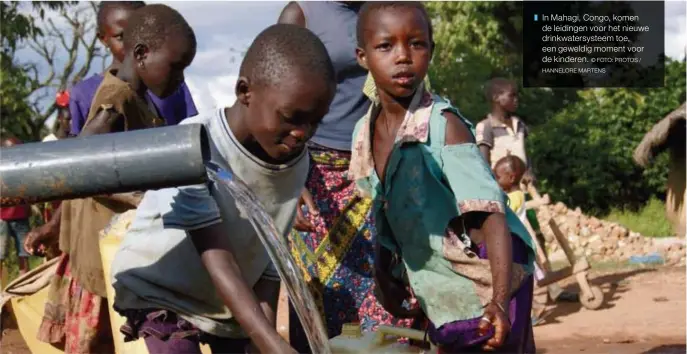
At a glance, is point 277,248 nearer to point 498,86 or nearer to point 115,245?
point 115,245

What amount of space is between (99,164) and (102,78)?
69.9 inches

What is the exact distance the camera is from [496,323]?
283 centimetres

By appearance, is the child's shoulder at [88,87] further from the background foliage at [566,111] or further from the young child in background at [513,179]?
the background foliage at [566,111]

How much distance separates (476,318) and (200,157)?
1182 mm

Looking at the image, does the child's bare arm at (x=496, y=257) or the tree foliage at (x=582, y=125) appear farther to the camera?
the tree foliage at (x=582, y=125)

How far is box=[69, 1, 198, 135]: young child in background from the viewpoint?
3.75 m

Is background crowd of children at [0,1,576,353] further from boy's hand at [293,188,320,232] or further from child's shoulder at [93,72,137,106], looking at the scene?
boy's hand at [293,188,320,232]

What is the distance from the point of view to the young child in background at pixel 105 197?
3232 mm

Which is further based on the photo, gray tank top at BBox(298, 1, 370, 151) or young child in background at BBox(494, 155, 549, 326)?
young child in background at BBox(494, 155, 549, 326)

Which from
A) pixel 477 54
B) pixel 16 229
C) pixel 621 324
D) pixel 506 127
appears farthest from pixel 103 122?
pixel 477 54

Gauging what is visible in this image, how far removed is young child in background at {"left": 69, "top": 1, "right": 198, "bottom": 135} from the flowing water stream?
3.99 feet

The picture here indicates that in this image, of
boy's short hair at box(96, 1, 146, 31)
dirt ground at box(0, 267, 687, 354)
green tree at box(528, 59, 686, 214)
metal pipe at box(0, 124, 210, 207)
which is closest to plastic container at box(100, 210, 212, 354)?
boy's short hair at box(96, 1, 146, 31)

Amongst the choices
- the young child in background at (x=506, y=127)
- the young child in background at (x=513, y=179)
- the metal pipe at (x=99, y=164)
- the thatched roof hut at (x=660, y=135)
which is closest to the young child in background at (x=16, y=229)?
the young child in background at (x=506, y=127)

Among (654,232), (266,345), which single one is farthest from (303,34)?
(654,232)
